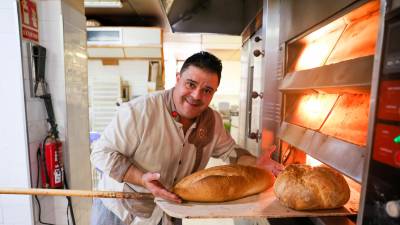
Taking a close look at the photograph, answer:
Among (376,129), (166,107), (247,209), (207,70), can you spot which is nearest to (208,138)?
(166,107)

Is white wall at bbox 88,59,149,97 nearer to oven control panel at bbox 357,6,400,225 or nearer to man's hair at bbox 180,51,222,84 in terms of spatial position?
man's hair at bbox 180,51,222,84

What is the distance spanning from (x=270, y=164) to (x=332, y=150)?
44cm

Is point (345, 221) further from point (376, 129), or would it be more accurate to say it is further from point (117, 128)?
point (117, 128)

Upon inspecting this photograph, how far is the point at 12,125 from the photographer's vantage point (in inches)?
59.3

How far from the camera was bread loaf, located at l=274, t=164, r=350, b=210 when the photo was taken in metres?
0.71

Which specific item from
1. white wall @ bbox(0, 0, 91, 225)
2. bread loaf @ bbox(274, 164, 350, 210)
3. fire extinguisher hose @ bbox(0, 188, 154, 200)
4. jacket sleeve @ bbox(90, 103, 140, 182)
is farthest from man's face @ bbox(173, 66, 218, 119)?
white wall @ bbox(0, 0, 91, 225)

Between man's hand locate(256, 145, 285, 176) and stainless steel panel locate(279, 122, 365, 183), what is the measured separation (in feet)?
0.49

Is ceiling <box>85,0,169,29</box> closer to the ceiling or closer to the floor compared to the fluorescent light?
closer to the ceiling

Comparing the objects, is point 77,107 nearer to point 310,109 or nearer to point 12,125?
point 12,125

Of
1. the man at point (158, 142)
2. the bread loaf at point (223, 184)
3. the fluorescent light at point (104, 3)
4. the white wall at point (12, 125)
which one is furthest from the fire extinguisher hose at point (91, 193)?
the fluorescent light at point (104, 3)

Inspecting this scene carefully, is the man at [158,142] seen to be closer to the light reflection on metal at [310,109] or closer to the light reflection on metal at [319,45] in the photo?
the light reflection on metal at [310,109]

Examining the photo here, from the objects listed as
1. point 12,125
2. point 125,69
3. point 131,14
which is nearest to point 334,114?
point 12,125

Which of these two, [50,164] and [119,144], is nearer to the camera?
[119,144]

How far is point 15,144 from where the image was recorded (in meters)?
1.52
